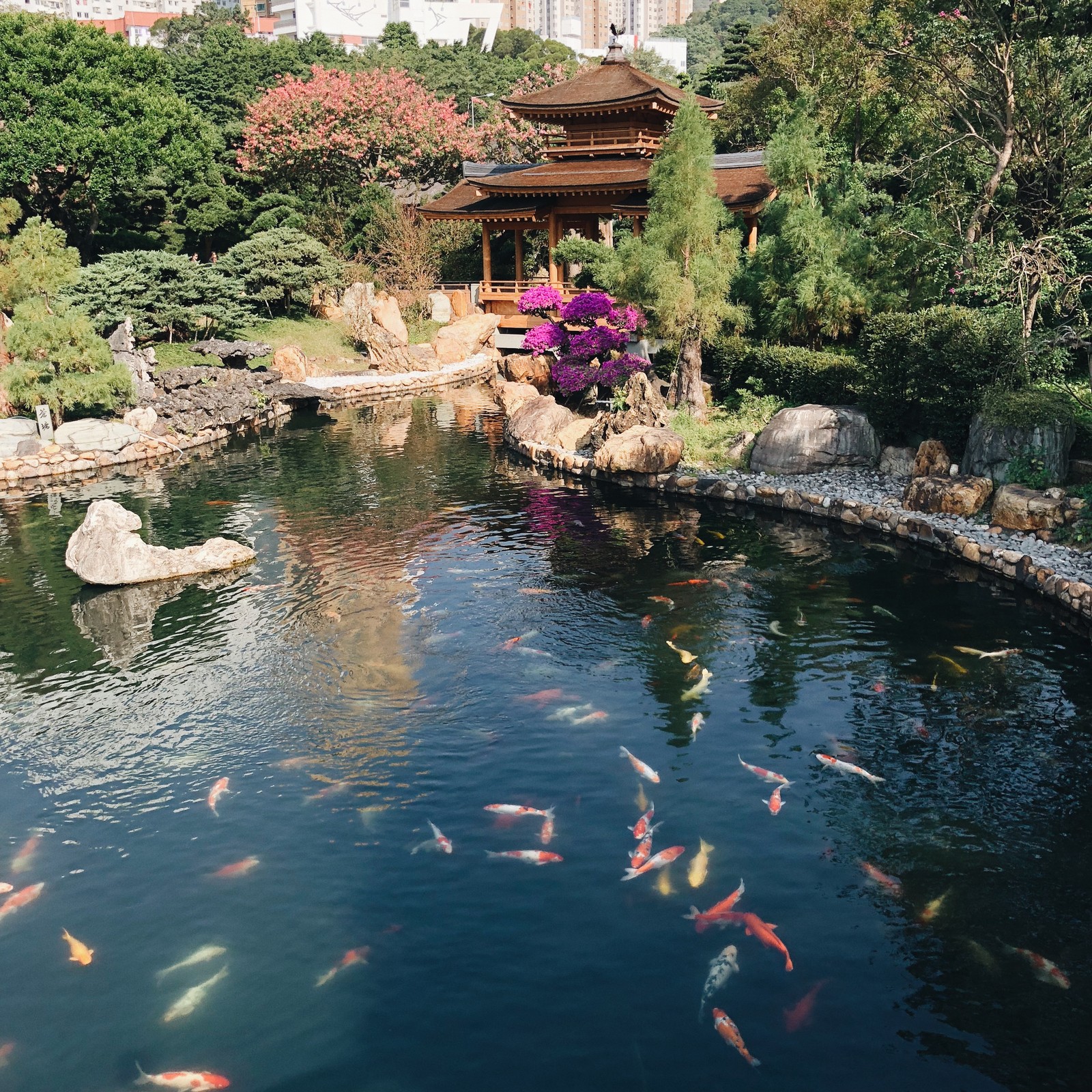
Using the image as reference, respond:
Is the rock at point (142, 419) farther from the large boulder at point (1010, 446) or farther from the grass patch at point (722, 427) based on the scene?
the large boulder at point (1010, 446)

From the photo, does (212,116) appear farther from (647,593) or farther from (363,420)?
(647,593)

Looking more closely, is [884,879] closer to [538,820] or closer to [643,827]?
[643,827]

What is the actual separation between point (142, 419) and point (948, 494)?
85.0 ft

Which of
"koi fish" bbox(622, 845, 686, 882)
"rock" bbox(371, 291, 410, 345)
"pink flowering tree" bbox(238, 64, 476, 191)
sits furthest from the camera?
"pink flowering tree" bbox(238, 64, 476, 191)

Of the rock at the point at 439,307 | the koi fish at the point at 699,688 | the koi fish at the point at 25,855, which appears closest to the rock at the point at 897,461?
the koi fish at the point at 699,688

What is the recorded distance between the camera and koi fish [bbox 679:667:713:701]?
15.8 m

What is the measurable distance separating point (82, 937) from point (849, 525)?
18.5m

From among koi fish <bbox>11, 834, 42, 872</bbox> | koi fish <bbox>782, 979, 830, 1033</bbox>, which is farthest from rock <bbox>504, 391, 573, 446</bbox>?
koi fish <bbox>782, 979, 830, 1033</bbox>

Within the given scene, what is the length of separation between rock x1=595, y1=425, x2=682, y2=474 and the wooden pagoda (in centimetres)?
1837

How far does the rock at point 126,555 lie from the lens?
21.3m

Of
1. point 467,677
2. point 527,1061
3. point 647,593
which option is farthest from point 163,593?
point 527,1061

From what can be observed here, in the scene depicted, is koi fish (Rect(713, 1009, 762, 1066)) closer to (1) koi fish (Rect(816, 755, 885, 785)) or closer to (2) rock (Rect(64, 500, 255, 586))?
(1) koi fish (Rect(816, 755, 885, 785))

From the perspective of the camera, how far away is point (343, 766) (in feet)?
45.8

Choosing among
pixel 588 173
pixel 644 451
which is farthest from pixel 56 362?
pixel 588 173
